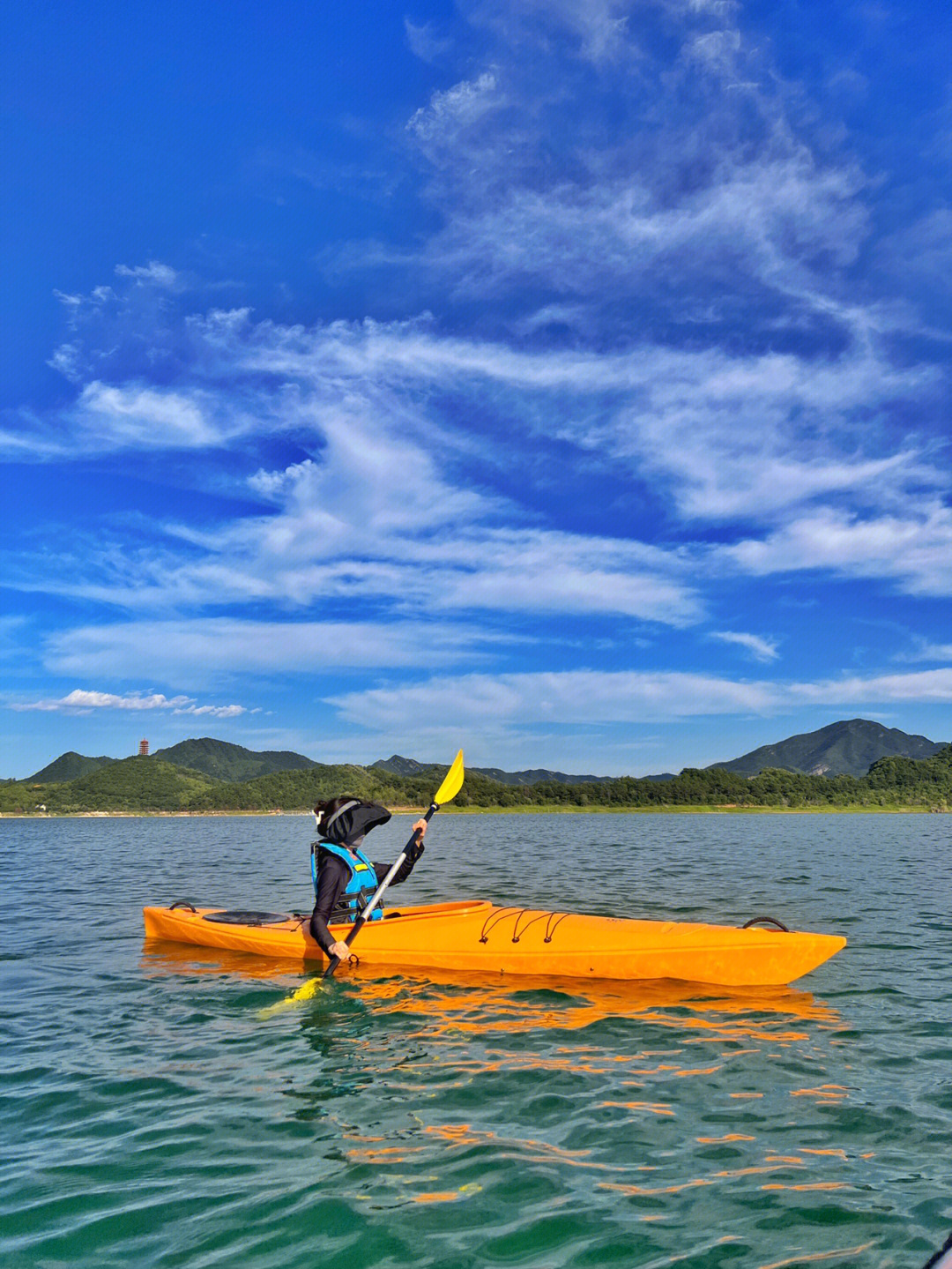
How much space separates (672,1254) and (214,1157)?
2.74 m

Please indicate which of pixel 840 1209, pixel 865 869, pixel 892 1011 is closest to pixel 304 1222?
pixel 840 1209

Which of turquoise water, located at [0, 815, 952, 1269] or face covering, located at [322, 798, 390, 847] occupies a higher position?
face covering, located at [322, 798, 390, 847]

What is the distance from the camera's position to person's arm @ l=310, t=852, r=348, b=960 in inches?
357

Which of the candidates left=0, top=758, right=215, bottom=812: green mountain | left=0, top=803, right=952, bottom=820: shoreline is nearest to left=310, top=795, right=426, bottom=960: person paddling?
left=0, top=803, right=952, bottom=820: shoreline

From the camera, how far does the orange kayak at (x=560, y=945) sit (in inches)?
335

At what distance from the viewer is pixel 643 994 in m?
8.45

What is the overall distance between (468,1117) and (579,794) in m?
161

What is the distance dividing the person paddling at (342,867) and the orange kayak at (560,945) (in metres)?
0.40

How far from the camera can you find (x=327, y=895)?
30.2 ft

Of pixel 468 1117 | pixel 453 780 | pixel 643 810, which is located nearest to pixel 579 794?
pixel 643 810

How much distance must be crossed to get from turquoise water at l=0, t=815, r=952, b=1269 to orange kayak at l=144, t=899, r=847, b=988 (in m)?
0.24

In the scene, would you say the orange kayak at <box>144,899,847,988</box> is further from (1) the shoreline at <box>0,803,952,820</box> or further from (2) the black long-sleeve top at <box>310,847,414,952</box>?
(1) the shoreline at <box>0,803,952,820</box>

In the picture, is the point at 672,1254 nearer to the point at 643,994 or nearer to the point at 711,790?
the point at 643,994

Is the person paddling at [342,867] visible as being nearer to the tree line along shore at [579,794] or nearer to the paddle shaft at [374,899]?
the paddle shaft at [374,899]
